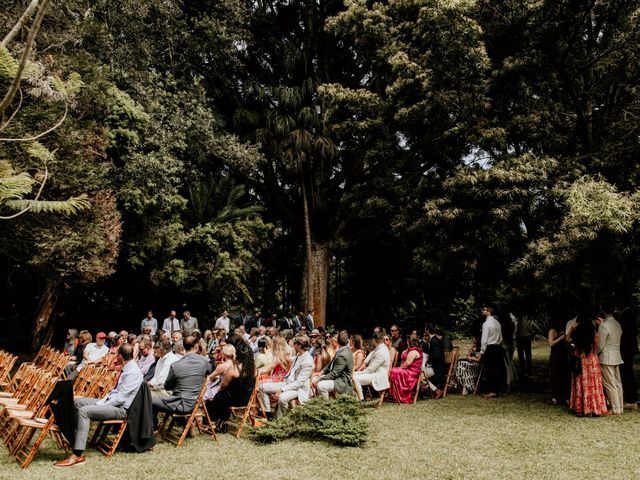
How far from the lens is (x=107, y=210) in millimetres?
13711

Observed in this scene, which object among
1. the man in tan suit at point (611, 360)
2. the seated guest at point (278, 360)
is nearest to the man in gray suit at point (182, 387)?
the seated guest at point (278, 360)

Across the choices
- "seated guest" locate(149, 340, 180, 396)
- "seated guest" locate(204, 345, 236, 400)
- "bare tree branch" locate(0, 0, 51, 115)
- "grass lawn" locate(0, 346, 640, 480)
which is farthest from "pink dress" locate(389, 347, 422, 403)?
"bare tree branch" locate(0, 0, 51, 115)

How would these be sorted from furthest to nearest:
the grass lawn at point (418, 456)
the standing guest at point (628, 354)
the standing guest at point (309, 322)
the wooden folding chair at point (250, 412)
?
the standing guest at point (309, 322) < the standing guest at point (628, 354) < the wooden folding chair at point (250, 412) < the grass lawn at point (418, 456)

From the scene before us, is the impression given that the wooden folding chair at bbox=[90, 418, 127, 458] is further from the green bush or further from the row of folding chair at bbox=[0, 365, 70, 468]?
the green bush

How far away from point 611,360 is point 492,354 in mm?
2614

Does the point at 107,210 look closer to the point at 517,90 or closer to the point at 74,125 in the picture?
the point at 74,125

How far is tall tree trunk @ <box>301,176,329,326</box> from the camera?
2092 centimetres

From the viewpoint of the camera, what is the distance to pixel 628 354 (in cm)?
964

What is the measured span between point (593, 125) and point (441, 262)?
4792 millimetres

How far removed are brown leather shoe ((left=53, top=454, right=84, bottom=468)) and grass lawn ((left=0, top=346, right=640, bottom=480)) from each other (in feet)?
0.28

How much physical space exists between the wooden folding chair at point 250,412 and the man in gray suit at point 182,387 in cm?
81

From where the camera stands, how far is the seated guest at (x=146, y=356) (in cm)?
914

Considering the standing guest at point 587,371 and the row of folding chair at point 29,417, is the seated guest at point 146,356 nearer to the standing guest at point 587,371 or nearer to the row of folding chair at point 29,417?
the row of folding chair at point 29,417

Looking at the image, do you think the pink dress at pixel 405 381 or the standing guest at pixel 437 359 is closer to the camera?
the pink dress at pixel 405 381
